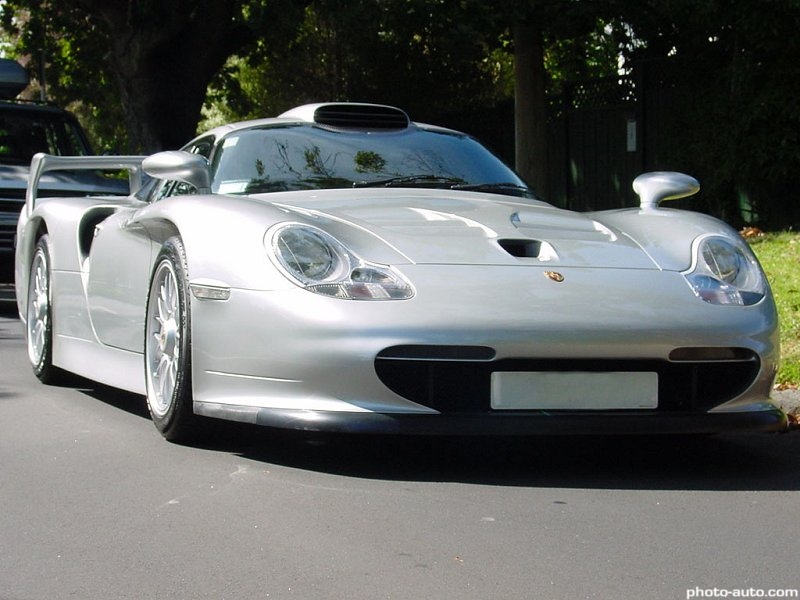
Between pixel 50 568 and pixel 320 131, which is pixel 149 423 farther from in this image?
pixel 50 568

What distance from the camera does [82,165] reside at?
769 centimetres

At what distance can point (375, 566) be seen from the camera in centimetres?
384

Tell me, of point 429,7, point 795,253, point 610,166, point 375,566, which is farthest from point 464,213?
point 610,166

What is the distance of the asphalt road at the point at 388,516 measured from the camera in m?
3.70

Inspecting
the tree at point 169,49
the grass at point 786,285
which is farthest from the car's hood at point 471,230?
the tree at point 169,49

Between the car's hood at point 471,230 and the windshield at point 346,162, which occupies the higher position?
the windshield at point 346,162

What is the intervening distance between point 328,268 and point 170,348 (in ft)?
2.81

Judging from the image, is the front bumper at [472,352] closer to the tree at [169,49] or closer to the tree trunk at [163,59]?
the tree at [169,49]

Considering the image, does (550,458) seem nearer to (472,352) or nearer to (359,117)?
(472,352)

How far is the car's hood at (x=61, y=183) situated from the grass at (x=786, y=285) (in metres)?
5.30

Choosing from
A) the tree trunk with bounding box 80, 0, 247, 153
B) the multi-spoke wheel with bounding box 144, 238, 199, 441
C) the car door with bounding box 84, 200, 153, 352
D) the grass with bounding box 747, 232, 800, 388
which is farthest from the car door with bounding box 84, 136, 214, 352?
the tree trunk with bounding box 80, 0, 247, 153

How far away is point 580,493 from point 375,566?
3.67 feet

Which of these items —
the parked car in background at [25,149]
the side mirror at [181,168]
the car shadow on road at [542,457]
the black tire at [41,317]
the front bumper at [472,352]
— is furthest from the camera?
the parked car in background at [25,149]

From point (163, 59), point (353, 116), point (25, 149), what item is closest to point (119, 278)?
point (353, 116)
